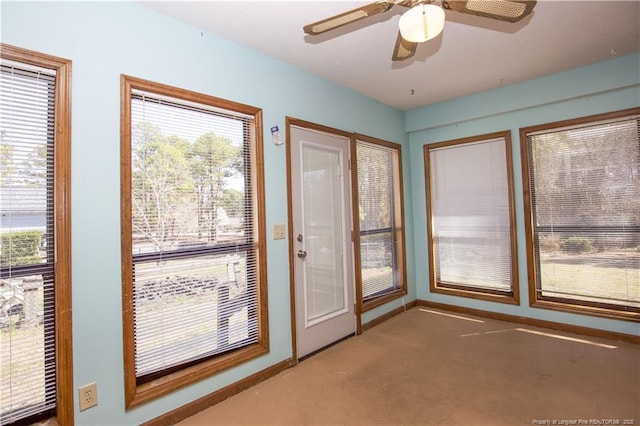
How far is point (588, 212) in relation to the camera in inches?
126

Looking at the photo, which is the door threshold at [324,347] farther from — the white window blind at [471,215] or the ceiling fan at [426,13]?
the ceiling fan at [426,13]

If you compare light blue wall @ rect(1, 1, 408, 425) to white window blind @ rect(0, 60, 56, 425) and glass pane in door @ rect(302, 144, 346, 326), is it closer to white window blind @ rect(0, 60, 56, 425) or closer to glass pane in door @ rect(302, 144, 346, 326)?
white window blind @ rect(0, 60, 56, 425)

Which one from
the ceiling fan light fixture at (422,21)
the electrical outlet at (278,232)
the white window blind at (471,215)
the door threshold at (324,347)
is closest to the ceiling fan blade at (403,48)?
the ceiling fan light fixture at (422,21)

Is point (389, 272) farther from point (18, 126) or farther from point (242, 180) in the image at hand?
point (18, 126)

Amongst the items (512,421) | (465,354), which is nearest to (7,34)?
(512,421)

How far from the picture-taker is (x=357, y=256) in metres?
3.48

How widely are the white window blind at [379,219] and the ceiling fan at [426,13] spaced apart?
2.05 metres

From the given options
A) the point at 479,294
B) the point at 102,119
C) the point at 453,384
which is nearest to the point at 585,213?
the point at 479,294

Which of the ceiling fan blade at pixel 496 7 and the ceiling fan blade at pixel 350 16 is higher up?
the ceiling fan blade at pixel 350 16

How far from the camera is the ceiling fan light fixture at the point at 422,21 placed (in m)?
1.40

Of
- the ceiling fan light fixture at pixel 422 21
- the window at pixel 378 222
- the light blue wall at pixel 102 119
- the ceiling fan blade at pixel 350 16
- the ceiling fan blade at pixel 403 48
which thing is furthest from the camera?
the window at pixel 378 222

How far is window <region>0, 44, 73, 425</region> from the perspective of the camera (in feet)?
5.11

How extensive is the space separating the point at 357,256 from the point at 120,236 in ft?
7.50

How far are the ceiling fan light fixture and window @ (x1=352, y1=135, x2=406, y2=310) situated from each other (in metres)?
2.05
